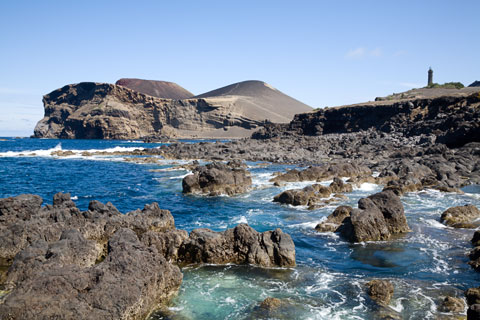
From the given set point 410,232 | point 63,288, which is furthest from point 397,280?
point 63,288

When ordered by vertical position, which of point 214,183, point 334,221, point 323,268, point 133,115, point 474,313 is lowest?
point 323,268

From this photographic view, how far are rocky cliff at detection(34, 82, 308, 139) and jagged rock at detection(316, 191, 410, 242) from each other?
133488mm

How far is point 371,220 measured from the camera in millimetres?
15617

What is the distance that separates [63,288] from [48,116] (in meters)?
172

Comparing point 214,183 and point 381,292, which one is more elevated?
point 214,183

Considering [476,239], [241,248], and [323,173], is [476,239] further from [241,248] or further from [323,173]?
[323,173]

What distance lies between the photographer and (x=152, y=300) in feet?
30.3

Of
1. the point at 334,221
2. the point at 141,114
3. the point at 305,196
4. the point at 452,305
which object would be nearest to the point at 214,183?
the point at 305,196

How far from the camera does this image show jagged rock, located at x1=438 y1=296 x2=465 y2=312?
29.7ft

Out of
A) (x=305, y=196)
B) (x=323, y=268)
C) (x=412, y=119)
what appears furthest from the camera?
(x=412, y=119)

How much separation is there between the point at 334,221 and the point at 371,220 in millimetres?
2262

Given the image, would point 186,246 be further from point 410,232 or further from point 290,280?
point 410,232

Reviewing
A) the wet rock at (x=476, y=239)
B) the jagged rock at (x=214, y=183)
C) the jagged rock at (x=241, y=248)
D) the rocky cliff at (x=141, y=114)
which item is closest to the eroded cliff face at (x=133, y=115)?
the rocky cliff at (x=141, y=114)

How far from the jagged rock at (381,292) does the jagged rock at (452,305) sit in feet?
4.02
